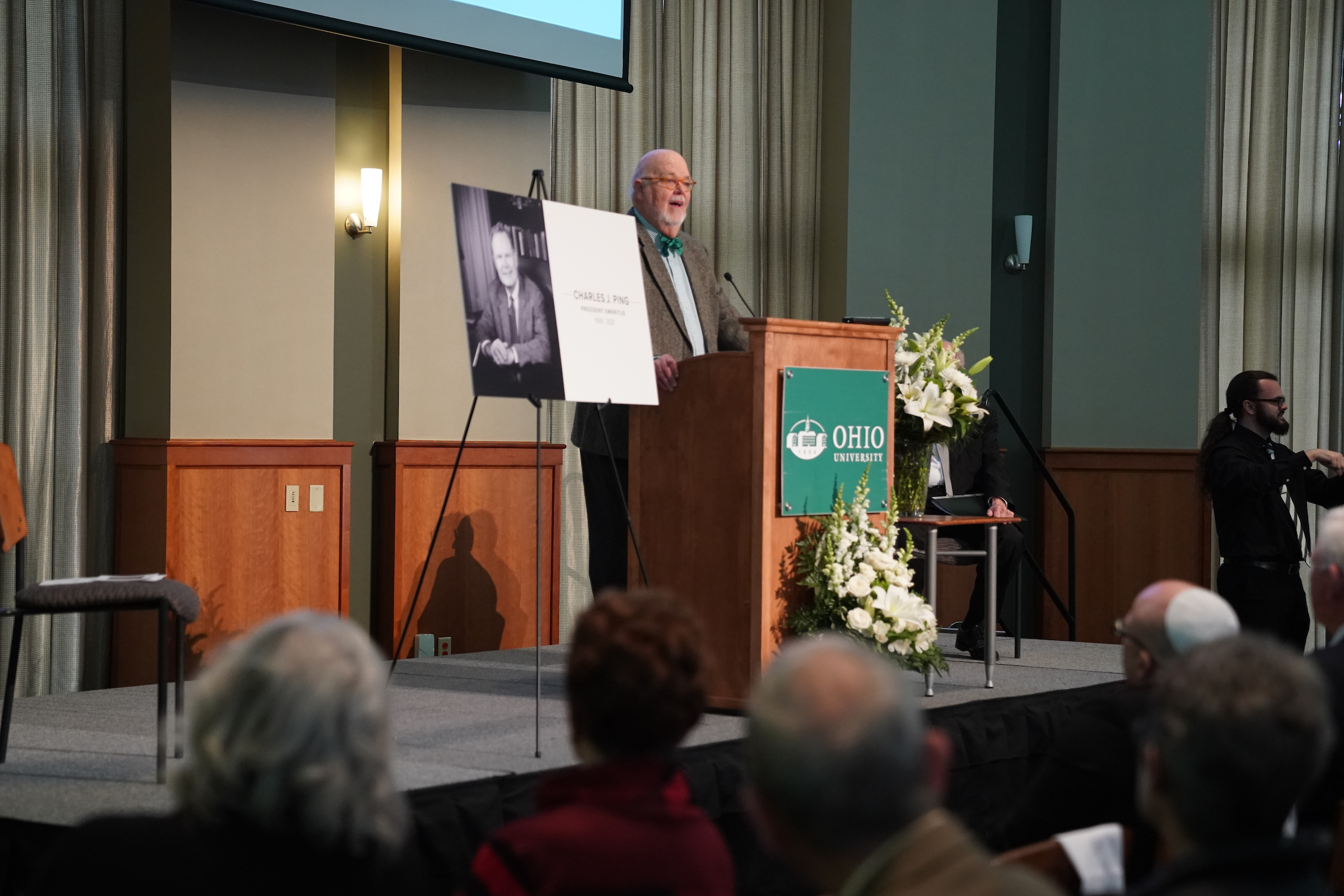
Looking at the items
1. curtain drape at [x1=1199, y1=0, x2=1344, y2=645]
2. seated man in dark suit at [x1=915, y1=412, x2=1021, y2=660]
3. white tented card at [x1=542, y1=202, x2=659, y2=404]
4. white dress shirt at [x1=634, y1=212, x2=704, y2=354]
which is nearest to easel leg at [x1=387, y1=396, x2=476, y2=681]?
white tented card at [x1=542, y1=202, x2=659, y2=404]

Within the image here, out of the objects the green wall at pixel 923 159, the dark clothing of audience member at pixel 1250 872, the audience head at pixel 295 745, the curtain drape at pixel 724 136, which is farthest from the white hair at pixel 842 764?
the green wall at pixel 923 159

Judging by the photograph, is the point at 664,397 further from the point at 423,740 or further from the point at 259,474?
the point at 259,474

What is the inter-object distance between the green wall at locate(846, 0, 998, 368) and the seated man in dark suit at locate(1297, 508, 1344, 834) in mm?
4905

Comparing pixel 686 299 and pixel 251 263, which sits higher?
pixel 251 263

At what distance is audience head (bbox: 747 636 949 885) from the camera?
114cm

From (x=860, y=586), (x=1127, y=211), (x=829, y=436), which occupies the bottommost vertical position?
(x=860, y=586)

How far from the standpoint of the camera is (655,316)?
4.39 m

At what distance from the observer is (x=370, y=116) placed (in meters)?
5.84

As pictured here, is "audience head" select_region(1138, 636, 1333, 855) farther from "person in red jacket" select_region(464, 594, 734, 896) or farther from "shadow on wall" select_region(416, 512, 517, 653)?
"shadow on wall" select_region(416, 512, 517, 653)

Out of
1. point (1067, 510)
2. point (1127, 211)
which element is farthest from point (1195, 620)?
point (1127, 211)

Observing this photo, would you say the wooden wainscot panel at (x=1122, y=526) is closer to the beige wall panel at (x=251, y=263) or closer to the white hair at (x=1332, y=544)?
the beige wall panel at (x=251, y=263)

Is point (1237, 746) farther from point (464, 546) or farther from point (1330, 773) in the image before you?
point (464, 546)

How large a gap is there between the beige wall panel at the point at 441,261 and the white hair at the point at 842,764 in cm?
477

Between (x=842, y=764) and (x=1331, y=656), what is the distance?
4.55 feet
